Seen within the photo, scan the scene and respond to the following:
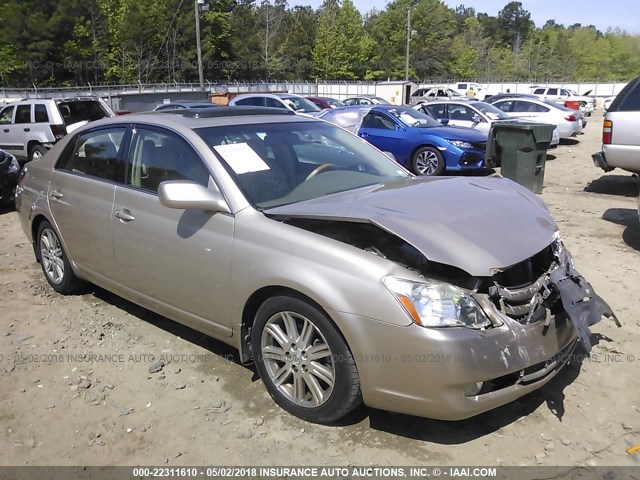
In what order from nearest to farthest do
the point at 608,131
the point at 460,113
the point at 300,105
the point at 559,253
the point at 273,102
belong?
the point at 559,253
the point at 608,131
the point at 460,113
the point at 273,102
the point at 300,105

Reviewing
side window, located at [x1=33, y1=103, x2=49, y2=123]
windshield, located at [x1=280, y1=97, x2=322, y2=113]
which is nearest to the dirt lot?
side window, located at [x1=33, y1=103, x2=49, y2=123]

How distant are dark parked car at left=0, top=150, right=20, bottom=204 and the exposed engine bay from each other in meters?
7.75

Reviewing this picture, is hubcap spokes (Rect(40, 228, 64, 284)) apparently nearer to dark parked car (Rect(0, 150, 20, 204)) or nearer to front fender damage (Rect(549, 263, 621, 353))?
front fender damage (Rect(549, 263, 621, 353))

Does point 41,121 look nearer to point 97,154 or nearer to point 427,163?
point 427,163

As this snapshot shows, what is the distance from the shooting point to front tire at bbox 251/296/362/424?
9.43ft

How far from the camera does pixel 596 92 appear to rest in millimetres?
53719

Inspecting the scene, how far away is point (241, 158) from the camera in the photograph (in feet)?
11.7

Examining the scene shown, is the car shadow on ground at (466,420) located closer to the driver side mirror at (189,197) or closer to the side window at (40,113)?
the driver side mirror at (189,197)

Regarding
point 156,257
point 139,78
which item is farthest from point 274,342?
point 139,78

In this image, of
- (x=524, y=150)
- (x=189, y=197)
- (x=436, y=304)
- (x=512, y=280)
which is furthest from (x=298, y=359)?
(x=524, y=150)

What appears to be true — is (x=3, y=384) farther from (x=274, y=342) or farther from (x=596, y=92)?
(x=596, y=92)

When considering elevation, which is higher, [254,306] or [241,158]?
[241,158]

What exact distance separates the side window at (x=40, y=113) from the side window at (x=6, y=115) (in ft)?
3.04

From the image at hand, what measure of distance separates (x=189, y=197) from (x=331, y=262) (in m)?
0.99
